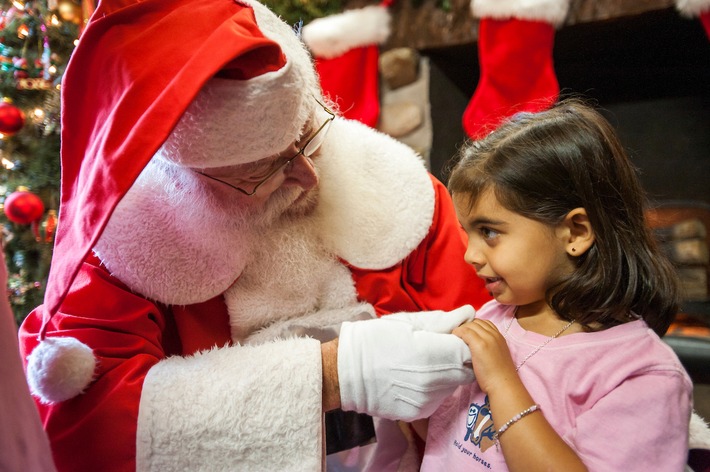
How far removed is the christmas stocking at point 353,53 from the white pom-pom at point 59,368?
4.92 feet

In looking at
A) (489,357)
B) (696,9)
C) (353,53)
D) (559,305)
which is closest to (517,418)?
(489,357)

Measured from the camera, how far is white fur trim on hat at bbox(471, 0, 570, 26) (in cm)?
173

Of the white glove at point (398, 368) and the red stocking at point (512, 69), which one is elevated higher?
the red stocking at point (512, 69)

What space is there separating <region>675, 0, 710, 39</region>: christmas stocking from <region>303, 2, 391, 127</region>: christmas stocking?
103cm

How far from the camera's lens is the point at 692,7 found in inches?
61.3

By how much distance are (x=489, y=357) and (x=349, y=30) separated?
1.68 m

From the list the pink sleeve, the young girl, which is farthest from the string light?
the pink sleeve

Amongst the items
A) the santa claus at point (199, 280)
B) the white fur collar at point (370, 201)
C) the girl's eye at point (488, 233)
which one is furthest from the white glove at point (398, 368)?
the white fur collar at point (370, 201)

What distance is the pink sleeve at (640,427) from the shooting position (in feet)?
2.27

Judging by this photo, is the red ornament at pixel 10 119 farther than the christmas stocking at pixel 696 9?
Yes

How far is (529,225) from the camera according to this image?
0.84m

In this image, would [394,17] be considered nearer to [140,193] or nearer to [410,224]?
[410,224]

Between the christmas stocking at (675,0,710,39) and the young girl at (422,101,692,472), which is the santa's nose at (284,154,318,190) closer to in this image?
the young girl at (422,101,692,472)

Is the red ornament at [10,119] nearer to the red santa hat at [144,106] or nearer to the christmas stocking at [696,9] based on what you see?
the red santa hat at [144,106]
